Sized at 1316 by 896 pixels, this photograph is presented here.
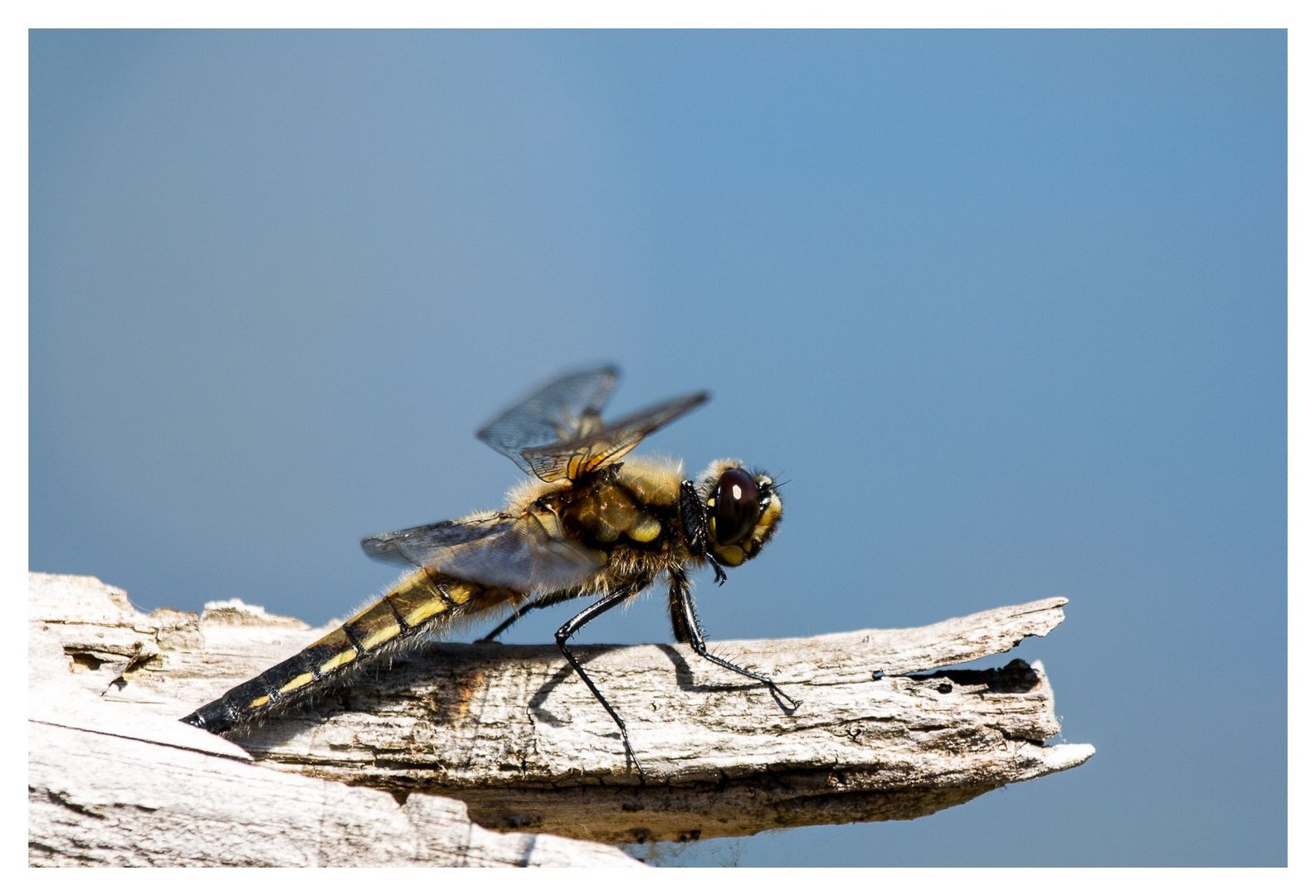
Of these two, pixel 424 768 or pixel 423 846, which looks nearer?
pixel 423 846

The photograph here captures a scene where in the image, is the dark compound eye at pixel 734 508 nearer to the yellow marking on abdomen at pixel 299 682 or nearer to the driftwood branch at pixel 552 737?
the driftwood branch at pixel 552 737

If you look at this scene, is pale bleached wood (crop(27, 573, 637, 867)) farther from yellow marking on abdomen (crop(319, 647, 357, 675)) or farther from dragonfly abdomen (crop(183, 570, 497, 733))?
yellow marking on abdomen (crop(319, 647, 357, 675))

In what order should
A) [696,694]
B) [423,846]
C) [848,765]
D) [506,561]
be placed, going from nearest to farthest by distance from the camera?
[423,846]
[848,765]
[696,694]
[506,561]

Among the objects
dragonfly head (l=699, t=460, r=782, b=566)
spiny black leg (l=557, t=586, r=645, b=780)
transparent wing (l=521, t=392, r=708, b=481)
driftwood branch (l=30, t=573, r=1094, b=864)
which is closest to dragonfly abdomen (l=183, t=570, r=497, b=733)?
driftwood branch (l=30, t=573, r=1094, b=864)

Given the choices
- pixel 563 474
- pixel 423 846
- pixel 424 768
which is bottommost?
pixel 423 846

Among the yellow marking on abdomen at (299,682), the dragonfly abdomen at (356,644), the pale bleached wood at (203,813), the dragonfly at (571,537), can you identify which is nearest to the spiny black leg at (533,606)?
the dragonfly at (571,537)

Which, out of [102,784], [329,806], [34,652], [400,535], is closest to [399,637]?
[400,535]
